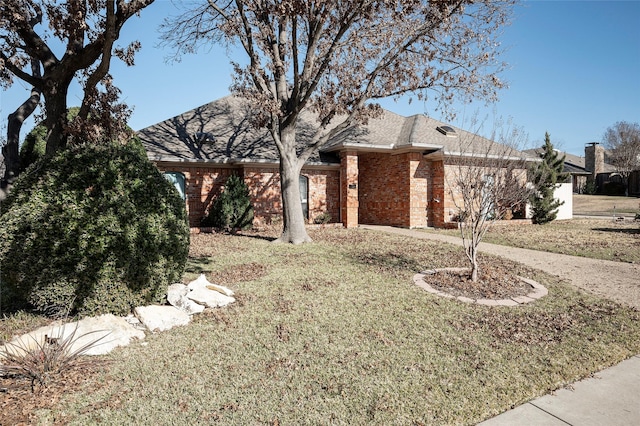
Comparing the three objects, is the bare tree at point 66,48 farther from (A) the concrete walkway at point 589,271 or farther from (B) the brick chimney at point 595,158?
(B) the brick chimney at point 595,158

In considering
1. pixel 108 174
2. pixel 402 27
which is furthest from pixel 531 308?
pixel 402 27

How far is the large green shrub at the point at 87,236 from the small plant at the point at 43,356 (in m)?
0.72

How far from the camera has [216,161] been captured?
14258mm

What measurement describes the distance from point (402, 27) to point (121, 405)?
1126 cm

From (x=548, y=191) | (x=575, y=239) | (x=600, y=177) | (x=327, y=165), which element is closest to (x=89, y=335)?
(x=327, y=165)

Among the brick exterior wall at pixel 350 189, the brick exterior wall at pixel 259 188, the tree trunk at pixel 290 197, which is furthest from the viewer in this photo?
the brick exterior wall at pixel 350 189

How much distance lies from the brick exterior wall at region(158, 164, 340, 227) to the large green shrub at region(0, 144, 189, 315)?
920 centimetres

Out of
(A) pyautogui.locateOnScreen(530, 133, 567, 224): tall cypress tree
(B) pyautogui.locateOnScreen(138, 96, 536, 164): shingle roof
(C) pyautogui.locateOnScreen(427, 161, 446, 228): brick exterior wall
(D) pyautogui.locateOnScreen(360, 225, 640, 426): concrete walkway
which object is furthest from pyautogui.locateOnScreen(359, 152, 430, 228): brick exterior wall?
(D) pyautogui.locateOnScreen(360, 225, 640, 426): concrete walkway

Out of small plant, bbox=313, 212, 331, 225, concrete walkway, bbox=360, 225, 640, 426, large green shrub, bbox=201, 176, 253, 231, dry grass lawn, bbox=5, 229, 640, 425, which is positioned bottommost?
concrete walkway, bbox=360, 225, 640, 426

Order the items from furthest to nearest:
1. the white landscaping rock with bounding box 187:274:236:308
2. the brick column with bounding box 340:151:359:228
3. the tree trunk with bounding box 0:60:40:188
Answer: the brick column with bounding box 340:151:359:228 < the tree trunk with bounding box 0:60:40:188 < the white landscaping rock with bounding box 187:274:236:308

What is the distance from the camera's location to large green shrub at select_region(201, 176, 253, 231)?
13.6m

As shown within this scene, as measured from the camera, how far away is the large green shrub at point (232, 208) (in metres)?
13.6

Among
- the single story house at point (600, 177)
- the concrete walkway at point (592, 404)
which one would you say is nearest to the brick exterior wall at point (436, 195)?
the concrete walkway at point (592, 404)

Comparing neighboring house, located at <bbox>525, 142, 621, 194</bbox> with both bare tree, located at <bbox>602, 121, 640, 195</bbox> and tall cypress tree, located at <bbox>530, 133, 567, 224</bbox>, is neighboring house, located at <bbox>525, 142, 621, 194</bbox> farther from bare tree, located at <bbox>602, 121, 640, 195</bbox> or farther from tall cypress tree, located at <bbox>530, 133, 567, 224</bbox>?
tall cypress tree, located at <bbox>530, 133, 567, 224</bbox>
